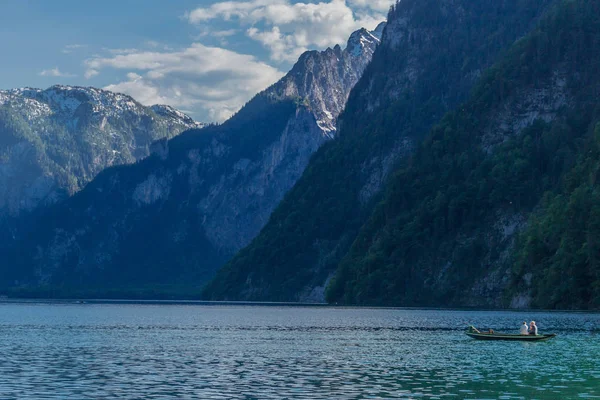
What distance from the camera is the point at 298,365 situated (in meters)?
89.4

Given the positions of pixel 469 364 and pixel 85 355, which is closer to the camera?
pixel 469 364

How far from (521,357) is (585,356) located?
6.13 m

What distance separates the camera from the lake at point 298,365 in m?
69.4

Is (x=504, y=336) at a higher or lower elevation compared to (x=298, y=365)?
higher

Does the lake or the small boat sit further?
the small boat

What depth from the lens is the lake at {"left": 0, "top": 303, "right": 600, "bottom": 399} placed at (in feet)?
228

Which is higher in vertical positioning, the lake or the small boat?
the small boat

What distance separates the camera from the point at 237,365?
8969cm

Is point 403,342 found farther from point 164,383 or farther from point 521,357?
point 164,383

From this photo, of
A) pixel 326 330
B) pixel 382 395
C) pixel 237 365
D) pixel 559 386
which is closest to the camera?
pixel 382 395

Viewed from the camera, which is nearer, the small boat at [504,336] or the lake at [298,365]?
the lake at [298,365]

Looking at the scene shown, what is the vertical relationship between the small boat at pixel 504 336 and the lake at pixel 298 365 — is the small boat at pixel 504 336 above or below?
above

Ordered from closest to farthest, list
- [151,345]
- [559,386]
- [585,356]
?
[559,386] < [585,356] < [151,345]

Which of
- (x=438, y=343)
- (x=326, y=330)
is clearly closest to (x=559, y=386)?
(x=438, y=343)
